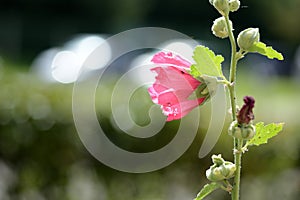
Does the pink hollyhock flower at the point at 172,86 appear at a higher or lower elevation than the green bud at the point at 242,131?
higher

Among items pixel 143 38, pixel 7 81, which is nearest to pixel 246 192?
pixel 7 81

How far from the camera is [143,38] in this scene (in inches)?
487

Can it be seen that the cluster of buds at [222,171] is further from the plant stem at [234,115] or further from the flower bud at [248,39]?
the flower bud at [248,39]

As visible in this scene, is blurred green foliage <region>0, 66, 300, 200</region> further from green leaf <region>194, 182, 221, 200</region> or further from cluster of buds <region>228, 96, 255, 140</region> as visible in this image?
cluster of buds <region>228, 96, 255, 140</region>

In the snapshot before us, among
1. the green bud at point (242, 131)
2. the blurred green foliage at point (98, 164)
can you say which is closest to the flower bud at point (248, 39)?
the green bud at point (242, 131)

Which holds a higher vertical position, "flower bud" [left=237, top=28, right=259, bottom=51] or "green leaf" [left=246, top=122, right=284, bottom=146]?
"flower bud" [left=237, top=28, right=259, bottom=51]

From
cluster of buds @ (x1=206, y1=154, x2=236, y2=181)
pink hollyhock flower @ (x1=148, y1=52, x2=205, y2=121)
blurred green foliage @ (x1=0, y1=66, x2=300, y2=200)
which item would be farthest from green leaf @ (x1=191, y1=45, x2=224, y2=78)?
blurred green foliage @ (x1=0, y1=66, x2=300, y2=200)

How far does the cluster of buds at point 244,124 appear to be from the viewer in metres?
1.05

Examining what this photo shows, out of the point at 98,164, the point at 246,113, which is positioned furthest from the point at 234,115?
the point at 98,164

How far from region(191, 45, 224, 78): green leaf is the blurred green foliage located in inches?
109

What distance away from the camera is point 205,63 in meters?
1.12

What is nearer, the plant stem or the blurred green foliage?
the plant stem

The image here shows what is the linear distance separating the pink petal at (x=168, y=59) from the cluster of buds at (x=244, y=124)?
0.13 metres

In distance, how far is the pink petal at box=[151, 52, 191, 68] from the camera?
1120 millimetres
